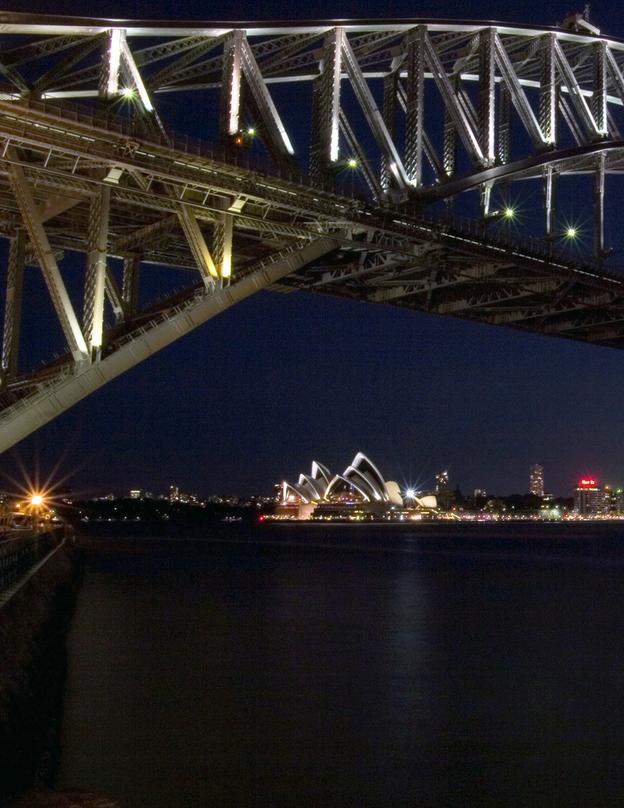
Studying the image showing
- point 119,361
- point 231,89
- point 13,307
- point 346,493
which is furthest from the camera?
point 346,493

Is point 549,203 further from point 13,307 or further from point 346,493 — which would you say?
point 346,493

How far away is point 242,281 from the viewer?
2272 centimetres

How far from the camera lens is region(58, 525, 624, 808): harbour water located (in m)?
10.7

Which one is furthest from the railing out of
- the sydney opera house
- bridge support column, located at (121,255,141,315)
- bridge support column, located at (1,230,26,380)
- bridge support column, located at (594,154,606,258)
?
the sydney opera house

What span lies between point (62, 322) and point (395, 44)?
60.2 feet

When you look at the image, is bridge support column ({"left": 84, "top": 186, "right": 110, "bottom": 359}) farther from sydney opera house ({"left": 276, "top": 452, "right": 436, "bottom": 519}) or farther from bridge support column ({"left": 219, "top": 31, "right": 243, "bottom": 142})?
sydney opera house ({"left": 276, "top": 452, "right": 436, "bottom": 519})

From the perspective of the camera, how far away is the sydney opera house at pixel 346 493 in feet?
490

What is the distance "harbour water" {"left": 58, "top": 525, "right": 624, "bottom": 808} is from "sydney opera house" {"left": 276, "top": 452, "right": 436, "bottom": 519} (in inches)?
4696

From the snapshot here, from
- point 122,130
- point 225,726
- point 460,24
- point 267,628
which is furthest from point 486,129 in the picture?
point 225,726

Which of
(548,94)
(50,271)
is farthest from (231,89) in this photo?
(548,94)

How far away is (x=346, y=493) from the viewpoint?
16238 centimetres

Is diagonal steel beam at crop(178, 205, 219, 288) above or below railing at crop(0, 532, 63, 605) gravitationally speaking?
above

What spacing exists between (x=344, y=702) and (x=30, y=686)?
4370 millimetres

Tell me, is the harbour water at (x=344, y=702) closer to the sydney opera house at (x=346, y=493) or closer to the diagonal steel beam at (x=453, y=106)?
the diagonal steel beam at (x=453, y=106)
